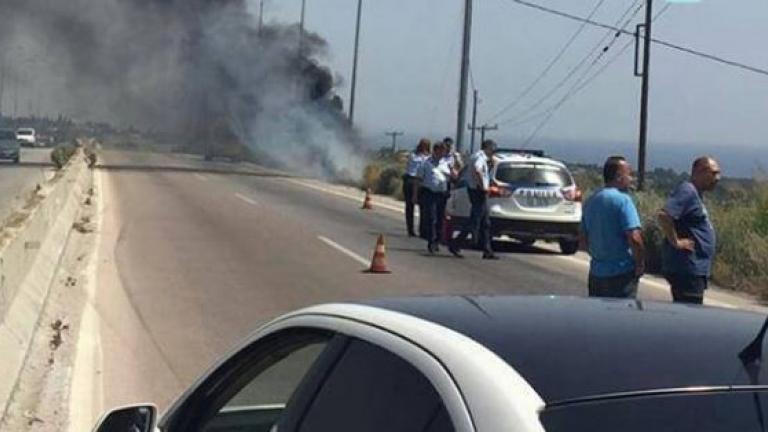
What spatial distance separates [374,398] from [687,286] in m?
7.04

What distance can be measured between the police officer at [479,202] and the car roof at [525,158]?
96 cm

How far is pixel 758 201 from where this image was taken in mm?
20484

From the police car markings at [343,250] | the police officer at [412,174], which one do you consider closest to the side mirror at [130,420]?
the police car markings at [343,250]

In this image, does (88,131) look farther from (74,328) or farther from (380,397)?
(380,397)

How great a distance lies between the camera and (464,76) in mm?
38031

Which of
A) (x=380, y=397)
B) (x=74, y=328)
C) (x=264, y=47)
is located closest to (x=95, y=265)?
(x=74, y=328)

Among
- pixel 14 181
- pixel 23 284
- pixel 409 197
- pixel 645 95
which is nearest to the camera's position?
pixel 23 284

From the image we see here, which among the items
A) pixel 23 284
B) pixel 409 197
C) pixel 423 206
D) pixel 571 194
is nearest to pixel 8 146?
pixel 409 197

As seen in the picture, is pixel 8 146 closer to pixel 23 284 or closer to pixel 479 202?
pixel 479 202

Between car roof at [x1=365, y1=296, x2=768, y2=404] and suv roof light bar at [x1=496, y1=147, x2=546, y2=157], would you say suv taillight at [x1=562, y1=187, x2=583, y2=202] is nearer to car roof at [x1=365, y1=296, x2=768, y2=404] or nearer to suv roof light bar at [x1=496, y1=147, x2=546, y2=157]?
suv roof light bar at [x1=496, y1=147, x2=546, y2=157]

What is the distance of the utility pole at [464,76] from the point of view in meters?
38.1

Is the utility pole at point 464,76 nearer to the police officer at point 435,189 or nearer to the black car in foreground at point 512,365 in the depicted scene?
the police officer at point 435,189

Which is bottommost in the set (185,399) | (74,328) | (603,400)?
(74,328)

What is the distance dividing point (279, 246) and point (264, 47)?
48423 mm
